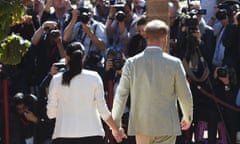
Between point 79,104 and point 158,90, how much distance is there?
0.78 meters

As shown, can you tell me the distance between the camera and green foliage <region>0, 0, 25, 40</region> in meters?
6.42

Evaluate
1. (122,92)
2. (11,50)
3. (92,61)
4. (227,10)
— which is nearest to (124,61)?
(92,61)

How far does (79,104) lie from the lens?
705 cm

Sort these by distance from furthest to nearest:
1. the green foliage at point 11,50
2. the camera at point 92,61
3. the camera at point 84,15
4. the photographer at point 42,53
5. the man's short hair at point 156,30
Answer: the photographer at point 42,53 → the camera at point 84,15 → the camera at point 92,61 → the man's short hair at point 156,30 → the green foliage at point 11,50

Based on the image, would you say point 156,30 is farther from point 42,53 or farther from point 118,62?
point 42,53

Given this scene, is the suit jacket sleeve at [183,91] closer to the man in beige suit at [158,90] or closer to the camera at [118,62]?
the man in beige suit at [158,90]

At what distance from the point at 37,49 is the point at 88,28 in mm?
814

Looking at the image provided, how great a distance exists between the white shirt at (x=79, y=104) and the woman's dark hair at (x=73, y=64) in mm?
43

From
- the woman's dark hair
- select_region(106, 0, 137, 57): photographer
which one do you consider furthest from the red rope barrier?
the woman's dark hair

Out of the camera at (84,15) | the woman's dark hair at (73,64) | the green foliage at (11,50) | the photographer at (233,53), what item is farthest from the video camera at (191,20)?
the green foliage at (11,50)

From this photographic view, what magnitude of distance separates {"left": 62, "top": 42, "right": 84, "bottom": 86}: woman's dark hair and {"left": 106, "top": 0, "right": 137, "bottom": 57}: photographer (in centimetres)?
300

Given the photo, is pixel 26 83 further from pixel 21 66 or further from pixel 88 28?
pixel 88 28

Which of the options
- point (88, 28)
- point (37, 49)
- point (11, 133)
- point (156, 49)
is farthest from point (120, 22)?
point (156, 49)

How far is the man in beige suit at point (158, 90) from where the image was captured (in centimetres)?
700
